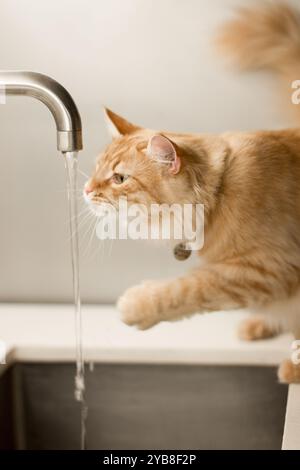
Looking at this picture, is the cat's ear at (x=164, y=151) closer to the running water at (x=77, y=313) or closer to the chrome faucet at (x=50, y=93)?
the chrome faucet at (x=50, y=93)

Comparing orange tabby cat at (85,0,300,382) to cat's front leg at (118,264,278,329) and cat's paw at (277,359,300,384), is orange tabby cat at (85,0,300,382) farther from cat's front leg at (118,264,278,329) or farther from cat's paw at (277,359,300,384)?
cat's paw at (277,359,300,384)

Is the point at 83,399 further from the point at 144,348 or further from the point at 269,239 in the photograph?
the point at 269,239

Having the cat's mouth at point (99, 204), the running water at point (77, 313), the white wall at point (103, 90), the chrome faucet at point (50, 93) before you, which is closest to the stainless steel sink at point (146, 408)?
the running water at point (77, 313)

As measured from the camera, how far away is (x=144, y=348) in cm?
109

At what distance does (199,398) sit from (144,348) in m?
0.14

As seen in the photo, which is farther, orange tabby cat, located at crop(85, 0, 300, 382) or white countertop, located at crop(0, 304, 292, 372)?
white countertop, located at crop(0, 304, 292, 372)

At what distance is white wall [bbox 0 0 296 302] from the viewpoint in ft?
3.38

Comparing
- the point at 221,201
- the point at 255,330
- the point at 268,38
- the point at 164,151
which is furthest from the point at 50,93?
the point at 255,330

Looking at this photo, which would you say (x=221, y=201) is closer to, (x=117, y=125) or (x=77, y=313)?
(x=117, y=125)

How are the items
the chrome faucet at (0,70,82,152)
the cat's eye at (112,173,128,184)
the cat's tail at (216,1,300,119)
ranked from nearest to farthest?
1. the chrome faucet at (0,70,82,152)
2. the cat's eye at (112,173,128,184)
3. the cat's tail at (216,1,300,119)

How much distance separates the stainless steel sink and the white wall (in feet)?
0.68

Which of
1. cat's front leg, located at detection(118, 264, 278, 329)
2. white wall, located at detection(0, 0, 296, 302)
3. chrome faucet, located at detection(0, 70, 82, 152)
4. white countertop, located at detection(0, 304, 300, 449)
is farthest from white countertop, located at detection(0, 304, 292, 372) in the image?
chrome faucet, located at detection(0, 70, 82, 152)

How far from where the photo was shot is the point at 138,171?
0.88 metres

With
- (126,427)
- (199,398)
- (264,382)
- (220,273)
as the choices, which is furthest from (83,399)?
(220,273)
